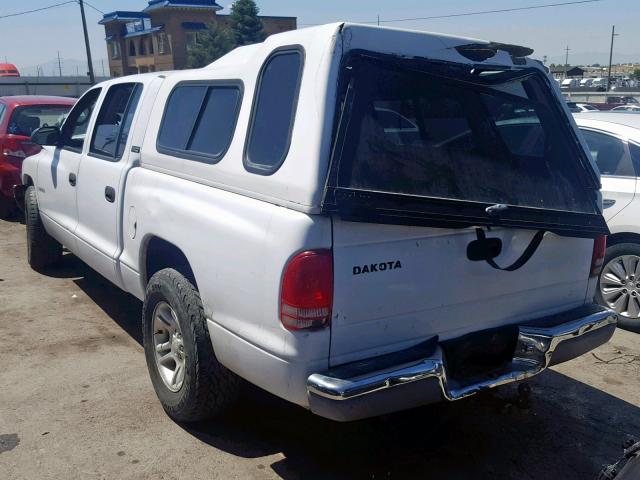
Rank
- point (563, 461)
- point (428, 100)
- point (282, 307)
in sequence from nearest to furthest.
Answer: point (282, 307) → point (428, 100) → point (563, 461)

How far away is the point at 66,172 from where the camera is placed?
5.36 m

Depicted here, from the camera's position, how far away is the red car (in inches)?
343

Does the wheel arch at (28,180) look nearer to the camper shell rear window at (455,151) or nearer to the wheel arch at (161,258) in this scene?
the wheel arch at (161,258)

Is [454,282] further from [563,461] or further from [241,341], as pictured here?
[563,461]

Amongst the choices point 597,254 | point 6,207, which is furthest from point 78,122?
point 6,207

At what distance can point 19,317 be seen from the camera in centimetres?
543

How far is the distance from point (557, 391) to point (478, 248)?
180 centimetres

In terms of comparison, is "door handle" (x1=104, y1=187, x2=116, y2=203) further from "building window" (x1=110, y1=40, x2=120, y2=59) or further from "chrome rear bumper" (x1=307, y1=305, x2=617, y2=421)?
"building window" (x1=110, y1=40, x2=120, y2=59)

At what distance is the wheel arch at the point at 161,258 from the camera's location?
11.9 feet

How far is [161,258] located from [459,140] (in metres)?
1.96

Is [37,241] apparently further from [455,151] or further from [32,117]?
[455,151]

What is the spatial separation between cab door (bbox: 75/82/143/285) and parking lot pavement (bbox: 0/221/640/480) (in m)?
0.77

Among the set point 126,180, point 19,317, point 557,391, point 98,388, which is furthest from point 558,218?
point 19,317

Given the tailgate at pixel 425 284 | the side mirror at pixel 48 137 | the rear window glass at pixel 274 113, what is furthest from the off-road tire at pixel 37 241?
the tailgate at pixel 425 284
